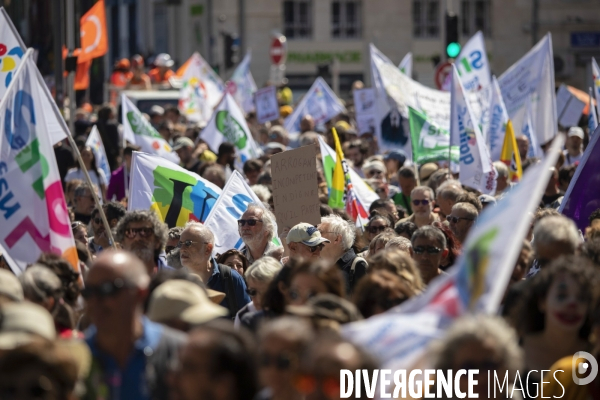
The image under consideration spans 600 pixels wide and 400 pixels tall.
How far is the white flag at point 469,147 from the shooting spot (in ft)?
36.1

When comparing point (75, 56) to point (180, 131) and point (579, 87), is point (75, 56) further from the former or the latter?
point (579, 87)

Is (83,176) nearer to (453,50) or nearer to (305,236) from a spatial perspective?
(305,236)

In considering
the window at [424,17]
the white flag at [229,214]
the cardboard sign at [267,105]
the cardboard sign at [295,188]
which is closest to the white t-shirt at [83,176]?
the white flag at [229,214]

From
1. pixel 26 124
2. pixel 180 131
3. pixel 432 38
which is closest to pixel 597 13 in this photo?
pixel 432 38

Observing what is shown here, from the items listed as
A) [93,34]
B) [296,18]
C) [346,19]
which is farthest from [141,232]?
[296,18]

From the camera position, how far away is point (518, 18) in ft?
147

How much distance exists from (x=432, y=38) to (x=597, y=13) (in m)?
6.39

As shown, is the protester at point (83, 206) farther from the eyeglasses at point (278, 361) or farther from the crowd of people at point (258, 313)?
the eyeglasses at point (278, 361)

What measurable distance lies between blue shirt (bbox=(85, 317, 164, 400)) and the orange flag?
1247 centimetres

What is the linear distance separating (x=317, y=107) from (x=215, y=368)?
17259 millimetres

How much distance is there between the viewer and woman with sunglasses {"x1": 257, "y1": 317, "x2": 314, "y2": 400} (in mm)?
3755

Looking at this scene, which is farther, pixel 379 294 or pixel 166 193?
pixel 166 193

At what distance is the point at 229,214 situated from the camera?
28.6 ft

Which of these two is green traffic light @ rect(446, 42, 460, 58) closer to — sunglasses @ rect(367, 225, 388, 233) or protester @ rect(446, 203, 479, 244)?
sunglasses @ rect(367, 225, 388, 233)
